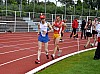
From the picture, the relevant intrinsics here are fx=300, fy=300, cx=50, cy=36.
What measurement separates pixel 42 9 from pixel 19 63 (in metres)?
31.4

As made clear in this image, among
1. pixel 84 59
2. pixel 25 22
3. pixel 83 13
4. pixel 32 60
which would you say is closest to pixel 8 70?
pixel 32 60

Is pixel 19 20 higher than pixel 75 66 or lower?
higher

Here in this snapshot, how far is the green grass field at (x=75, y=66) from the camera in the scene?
10.1m

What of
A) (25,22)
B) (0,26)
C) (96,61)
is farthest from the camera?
(25,22)

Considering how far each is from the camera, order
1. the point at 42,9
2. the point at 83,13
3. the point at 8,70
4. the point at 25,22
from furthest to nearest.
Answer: the point at 83,13
the point at 42,9
the point at 25,22
the point at 8,70

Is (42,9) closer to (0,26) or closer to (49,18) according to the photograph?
(49,18)

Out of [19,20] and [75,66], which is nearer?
[75,66]

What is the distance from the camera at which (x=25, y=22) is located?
1430 inches

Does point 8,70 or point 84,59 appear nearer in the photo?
point 8,70

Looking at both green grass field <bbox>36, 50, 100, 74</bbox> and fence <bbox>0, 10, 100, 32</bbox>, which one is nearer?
green grass field <bbox>36, 50, 100, 74</bbox>

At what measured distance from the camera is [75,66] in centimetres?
1109

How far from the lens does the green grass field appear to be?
33.2 ft

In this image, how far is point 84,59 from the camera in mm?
12859

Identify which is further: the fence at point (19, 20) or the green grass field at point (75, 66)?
A: the fence at point (19, 20)
